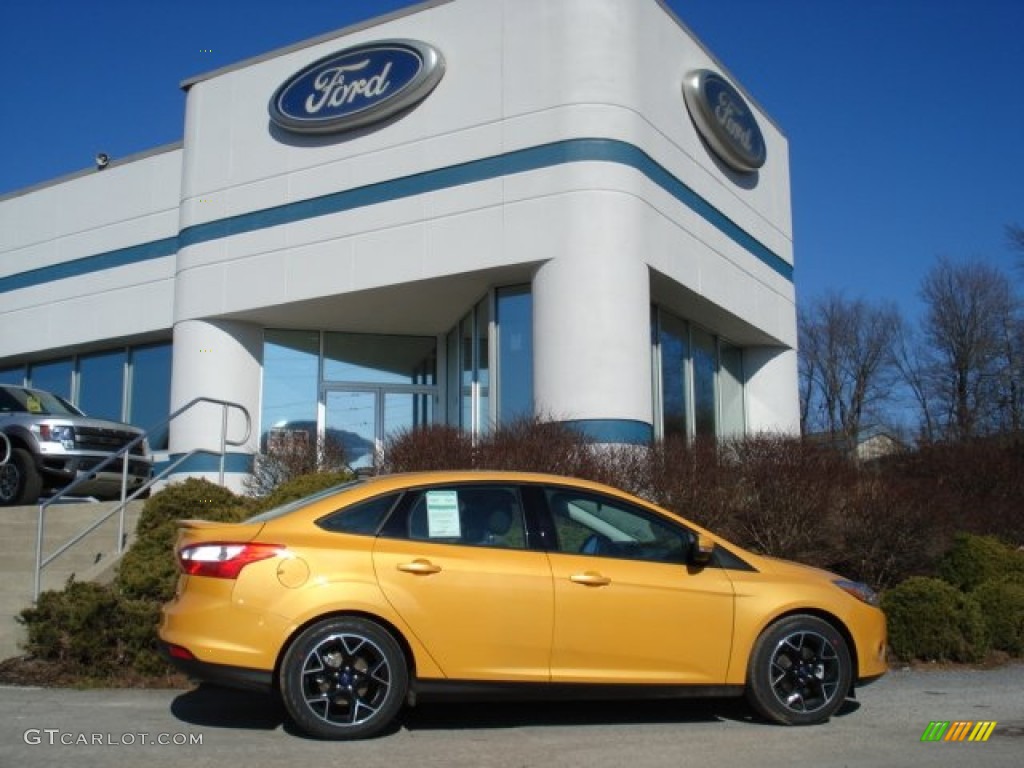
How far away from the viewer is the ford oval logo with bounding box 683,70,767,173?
1722cm

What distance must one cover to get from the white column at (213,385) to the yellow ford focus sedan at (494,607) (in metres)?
11.5

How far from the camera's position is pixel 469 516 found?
6.09 metres

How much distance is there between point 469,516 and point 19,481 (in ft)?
30.9

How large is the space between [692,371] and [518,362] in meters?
4.31

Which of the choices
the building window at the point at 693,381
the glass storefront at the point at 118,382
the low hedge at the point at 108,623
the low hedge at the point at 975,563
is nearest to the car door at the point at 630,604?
the low hedge at the point at 108,623

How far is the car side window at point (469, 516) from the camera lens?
599 cm

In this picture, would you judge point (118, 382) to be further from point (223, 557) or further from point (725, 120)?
point (223, 557)

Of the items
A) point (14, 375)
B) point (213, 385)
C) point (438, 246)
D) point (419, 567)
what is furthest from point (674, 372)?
point (14, 375)

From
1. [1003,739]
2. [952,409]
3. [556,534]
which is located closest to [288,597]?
[556,534]

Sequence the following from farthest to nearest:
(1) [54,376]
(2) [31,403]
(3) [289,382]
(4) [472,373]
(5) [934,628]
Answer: (1) [54,376], (3) [289,382], (4) [472,373], (2) [31,403], (5) [934,628]

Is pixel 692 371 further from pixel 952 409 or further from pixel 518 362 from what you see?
pixel 952 409

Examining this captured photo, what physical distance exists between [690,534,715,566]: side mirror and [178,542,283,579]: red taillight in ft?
7.70

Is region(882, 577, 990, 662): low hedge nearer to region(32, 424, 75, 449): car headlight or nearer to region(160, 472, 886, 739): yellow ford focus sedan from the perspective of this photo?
region(160, 472, 886, 739): yellow ford focus sedan

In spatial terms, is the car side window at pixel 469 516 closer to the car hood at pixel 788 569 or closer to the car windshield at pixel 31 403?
the car hood at pixel 788 569
